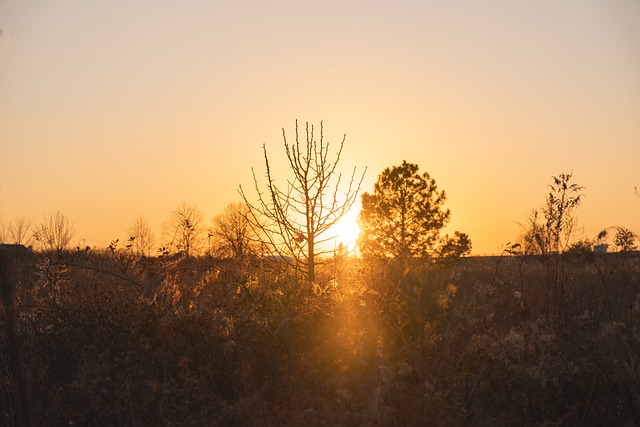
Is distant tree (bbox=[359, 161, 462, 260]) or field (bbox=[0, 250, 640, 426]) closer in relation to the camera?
field (bbox=[0, 250, 640, 426])

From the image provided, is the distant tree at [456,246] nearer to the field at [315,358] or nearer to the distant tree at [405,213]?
the distant tree at [405,213]

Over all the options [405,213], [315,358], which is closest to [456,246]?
[405,213]

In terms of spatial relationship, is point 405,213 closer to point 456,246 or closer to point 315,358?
point 456,246

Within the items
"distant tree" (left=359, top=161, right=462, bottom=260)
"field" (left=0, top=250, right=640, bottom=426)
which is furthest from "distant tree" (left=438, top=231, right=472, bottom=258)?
"field" (left=0, top=250, right=640, bottom=426)

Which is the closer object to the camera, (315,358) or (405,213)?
(315,358)

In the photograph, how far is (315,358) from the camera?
8609 millimetres

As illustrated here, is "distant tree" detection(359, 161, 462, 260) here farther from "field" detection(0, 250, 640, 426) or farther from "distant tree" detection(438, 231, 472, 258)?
"field" detection(0, 250, 640, 426)

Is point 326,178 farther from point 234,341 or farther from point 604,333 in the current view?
point 604,333

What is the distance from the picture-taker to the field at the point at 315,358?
725 centimetres

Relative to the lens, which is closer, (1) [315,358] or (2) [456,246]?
(1) [315,358]

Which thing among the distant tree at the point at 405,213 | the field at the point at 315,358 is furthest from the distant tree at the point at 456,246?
the field at the point at 315,358

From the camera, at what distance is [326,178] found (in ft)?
38.1

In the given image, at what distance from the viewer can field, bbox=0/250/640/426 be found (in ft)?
23.8

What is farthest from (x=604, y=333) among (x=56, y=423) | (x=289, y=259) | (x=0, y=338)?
(x=0, y=338)
